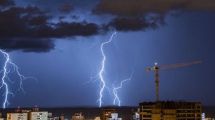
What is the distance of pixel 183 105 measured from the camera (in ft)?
246

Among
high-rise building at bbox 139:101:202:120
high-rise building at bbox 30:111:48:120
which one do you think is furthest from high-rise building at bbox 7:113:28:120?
high-rise building at bbox 139:101:202:120

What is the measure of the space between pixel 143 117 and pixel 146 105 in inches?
79.4

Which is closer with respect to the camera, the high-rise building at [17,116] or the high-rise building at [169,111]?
the high-rise building at [169,111]

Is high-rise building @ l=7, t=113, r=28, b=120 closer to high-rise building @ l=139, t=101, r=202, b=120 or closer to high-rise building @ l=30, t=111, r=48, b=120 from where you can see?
high-rise building @ l=30, t=111, r=48, b=120

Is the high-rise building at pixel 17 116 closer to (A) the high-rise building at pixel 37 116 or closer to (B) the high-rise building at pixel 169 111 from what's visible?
(A) the high-rise building at pixel 37 116

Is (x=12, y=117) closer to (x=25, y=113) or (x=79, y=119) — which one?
(x=25, y=113)

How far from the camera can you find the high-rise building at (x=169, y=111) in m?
73.1

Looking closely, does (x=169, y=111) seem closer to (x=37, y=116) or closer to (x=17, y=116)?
(x=37, y=116)

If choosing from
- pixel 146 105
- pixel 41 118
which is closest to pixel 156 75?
pixel 146 105

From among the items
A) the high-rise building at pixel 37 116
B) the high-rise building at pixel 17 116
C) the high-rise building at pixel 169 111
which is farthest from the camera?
the high-rise building at pixel 37 116

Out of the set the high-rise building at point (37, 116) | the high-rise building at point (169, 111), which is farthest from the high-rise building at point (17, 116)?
the high-rise building at point (169, 111)

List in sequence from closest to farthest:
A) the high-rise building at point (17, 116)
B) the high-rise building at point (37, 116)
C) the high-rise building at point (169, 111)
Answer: the high-rise building at point (169, 111), the high-rise building at point (17, 116), the high-rise building at point (37, 116)

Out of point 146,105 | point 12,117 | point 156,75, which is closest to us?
point 146,105

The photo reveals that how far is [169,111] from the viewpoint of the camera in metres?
73.0
